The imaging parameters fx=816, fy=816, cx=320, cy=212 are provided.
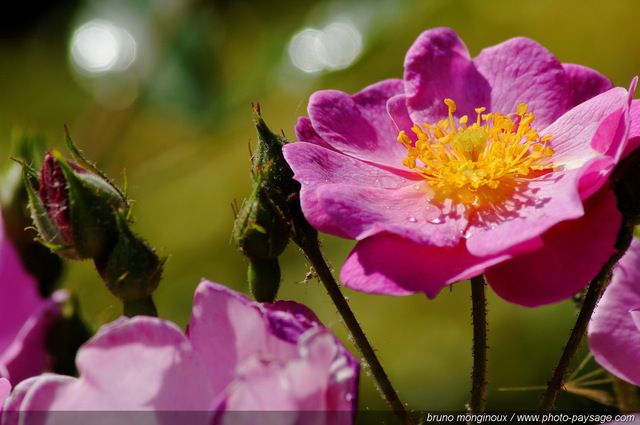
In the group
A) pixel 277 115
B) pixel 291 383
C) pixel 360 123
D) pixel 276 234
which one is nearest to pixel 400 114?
pixel 360 123

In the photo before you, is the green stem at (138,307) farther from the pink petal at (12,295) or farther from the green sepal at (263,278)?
the pink petal at (12,295)

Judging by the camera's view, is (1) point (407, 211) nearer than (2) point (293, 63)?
Yes

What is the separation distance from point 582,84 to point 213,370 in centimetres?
27

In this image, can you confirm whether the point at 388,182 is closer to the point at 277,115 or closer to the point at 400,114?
the point at 400,114

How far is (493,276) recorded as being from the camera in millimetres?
383

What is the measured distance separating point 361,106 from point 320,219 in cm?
13

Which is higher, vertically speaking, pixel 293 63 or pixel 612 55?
pixel 293 63

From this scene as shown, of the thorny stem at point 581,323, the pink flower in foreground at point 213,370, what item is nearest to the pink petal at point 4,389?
the pink flower in foreground at point 213,370

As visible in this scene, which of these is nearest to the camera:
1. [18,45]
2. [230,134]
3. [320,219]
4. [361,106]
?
[320,219]

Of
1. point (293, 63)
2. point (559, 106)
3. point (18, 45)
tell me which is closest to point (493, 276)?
point (559, 106)

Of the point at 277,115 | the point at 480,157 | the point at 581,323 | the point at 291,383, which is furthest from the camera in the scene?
the point at 277,115

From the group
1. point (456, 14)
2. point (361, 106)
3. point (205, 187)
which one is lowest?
point (205, 187)

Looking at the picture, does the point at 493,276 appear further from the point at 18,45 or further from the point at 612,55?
the point at 18,45

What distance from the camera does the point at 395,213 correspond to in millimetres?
430
